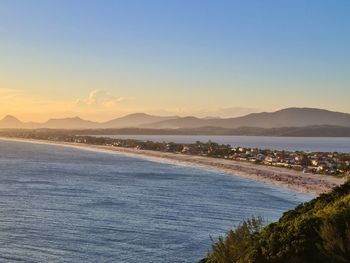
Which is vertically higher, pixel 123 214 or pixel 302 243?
pixel 302 243

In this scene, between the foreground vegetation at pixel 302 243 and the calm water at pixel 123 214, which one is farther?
the calm water at pixel 123 214

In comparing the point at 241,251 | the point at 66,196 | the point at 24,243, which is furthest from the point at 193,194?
the point at 241,251

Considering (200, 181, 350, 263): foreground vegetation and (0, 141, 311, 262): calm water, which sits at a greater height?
(200, 181, 350, 263): foreground vegetation

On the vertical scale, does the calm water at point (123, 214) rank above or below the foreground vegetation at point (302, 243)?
below

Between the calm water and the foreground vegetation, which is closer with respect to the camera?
the foreground vegetation

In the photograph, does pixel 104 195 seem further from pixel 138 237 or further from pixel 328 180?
pixel 328 180

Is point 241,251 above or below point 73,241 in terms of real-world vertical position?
above

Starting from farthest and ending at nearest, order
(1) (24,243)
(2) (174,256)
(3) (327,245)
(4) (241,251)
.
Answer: (1) (24,243)
(2) (174,256)
(4) (241,251)
(3) (327,245)

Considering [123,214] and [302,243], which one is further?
[123,214]
